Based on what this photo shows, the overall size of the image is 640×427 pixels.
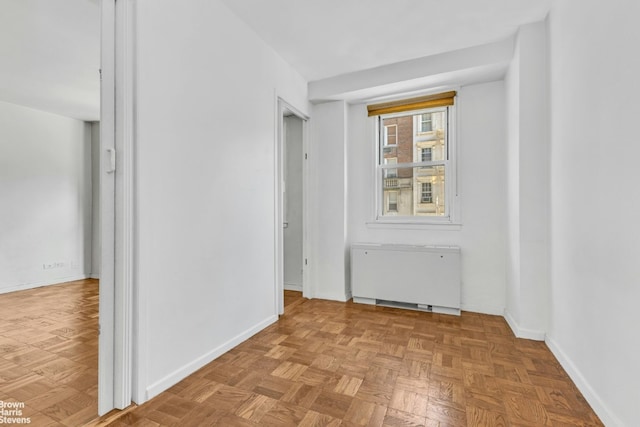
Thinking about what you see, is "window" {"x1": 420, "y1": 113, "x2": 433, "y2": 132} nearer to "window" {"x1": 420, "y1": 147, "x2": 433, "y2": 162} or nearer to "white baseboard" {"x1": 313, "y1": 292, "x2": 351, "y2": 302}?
"window" {"x1": 420, "y1": 147, "x2": 433, "y2": 162}

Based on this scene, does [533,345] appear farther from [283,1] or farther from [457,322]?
[283,1]

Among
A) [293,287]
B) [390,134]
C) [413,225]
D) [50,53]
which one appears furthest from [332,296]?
[50,53]

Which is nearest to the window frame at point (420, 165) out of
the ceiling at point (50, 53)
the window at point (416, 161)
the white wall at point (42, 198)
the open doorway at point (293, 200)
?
the window at point (416, 161)

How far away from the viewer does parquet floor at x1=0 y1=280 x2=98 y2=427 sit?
170cm

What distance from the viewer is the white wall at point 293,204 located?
4348 mm

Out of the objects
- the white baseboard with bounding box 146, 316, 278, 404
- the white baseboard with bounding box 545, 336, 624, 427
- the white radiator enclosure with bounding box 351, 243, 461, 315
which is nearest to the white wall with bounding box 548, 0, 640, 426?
the white baseboard with bounding box 545, 336, 624, 427

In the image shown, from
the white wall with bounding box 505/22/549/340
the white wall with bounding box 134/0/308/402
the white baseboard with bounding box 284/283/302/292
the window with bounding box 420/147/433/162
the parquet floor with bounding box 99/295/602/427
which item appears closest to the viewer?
the parquet floor with bounding box 99/295/602/427

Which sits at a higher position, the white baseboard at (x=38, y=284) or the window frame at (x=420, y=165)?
the window frame at (x=420, y=165)

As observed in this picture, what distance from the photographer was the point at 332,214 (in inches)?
151

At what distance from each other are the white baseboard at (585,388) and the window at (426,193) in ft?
5.94

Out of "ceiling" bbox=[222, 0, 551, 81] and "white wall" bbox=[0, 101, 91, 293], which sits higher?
"ceiling" bbox=[222, 0, 551, 81]

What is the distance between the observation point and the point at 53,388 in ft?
6.15

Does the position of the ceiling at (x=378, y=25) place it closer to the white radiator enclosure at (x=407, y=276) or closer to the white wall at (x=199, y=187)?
the white wall at (x=199, y=187)

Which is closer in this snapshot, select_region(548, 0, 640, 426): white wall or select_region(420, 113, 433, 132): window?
select_region(548, 0, 640, 426): white wall
